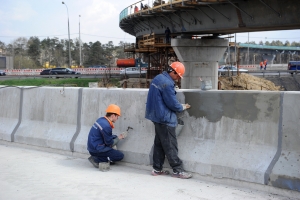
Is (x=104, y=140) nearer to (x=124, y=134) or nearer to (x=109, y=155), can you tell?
(x=109, y=155)

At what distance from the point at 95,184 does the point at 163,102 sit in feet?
5.18

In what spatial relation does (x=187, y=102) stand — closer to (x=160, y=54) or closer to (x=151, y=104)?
(x=151, y=104)

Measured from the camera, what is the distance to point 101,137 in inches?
256

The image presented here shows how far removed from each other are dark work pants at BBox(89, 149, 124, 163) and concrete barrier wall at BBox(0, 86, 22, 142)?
119 inches

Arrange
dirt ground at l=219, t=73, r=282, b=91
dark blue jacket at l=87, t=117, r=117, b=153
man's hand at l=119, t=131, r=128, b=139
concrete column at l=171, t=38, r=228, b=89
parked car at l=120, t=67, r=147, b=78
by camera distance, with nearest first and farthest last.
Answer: dark blue jacket at l=87, t=117, r=117, b=153
man's hand at l=119, t=131, r=128, b=139
concrete column at l=171, t=38, r=228, b=89
dirt ground at l=219, t=73, r=282, b=91
parked car at l=120, t=67, r=147, b=78

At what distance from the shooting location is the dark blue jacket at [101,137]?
641 centimetres

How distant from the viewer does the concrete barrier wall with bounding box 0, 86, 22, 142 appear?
8.77m

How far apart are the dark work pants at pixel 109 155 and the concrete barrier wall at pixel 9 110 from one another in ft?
9.92

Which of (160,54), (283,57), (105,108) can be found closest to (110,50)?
(283,57)

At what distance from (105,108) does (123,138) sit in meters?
0.76

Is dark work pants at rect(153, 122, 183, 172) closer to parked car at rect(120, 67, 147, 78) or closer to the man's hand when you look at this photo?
the man's hand

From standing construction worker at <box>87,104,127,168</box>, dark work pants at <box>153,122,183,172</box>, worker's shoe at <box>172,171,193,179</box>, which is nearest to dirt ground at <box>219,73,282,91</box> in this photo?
standing construction worker at <box>87,104,127,168</box>

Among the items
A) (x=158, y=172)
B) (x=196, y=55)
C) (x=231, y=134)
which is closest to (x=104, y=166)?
(x=158, y=172)

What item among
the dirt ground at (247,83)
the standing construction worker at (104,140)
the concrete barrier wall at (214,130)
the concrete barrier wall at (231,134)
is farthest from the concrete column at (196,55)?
the concrete barrier wall at (231,134)
